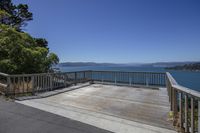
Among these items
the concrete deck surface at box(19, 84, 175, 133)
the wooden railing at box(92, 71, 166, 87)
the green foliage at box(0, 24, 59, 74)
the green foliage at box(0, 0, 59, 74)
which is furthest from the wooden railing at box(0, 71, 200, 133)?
the green foliage at box(0, 0, 59, 74)

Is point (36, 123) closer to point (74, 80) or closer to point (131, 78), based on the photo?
point (74, 80)

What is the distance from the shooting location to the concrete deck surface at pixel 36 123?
329 centimetres

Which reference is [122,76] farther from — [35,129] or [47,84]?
[35,129]

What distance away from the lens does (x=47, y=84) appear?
24.9ft

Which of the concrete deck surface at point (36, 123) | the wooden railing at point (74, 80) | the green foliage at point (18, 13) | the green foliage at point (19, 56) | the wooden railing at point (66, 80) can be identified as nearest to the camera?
the concrete deck surface at point (36, 123)

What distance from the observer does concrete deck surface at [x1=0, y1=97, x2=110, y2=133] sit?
3285 millimetres

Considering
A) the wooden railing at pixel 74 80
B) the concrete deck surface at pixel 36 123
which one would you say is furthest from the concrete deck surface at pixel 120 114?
the wooden railing at pixel 74 80

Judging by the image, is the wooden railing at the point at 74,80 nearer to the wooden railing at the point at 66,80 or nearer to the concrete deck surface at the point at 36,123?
the wooden railing at the point at 66,80

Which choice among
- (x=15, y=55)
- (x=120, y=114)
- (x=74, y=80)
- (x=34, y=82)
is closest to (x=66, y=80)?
(x=74, y=80)

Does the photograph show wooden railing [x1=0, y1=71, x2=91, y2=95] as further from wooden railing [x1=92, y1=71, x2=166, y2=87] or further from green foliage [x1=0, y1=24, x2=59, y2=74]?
wooden railing [x1=92, y1=71, x2=166, y2=87]

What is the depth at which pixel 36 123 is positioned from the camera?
3631mm

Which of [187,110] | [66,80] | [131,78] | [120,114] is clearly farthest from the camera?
[131,78]

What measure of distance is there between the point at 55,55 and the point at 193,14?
33.5 ft

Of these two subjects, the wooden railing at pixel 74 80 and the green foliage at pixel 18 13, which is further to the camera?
the green foliage at pixel 18 13
